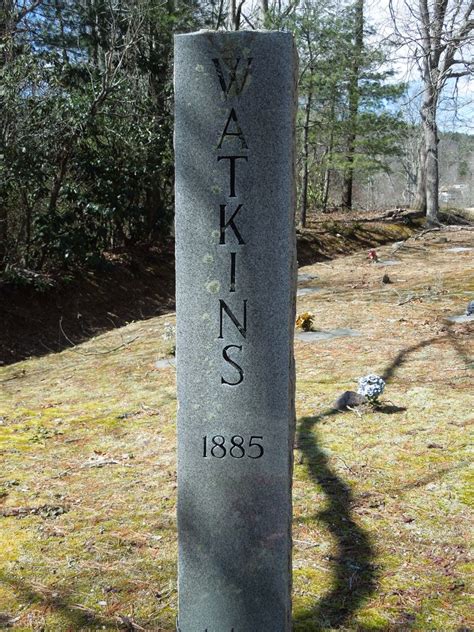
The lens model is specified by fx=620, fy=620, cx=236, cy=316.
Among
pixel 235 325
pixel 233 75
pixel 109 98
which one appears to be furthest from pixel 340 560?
pixel 109 98

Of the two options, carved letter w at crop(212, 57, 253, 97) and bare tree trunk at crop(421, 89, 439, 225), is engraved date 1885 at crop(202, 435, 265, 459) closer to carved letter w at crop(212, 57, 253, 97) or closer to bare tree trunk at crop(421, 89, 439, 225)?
carved letter w at crop(212, 57, 253, 97)

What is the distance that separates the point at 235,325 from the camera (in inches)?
74.3

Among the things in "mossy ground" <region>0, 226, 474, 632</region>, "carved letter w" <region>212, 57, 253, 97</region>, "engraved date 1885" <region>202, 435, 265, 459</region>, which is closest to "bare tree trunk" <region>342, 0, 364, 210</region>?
"mossy ground" <region>0, 226, 474, 632</region>

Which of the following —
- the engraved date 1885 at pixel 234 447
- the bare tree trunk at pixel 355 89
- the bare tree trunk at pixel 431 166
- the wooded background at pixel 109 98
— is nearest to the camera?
the engraved date 1885 at pixel 234 447

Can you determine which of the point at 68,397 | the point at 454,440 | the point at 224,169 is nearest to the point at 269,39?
the point at 224,169

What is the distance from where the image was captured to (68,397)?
4891 millimetres

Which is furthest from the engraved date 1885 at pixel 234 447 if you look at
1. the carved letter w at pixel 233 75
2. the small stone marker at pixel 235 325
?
the carved letter w at pixel 233 75

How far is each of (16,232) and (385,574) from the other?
774 centimetres

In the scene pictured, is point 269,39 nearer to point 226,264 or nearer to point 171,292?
point 226,264

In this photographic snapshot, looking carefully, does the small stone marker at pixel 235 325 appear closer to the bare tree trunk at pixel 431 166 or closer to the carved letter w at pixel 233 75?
the carved letter w at pixel 233 75

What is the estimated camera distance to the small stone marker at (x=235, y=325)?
1.80 metres

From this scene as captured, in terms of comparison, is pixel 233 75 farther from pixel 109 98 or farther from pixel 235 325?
pixel 109 98

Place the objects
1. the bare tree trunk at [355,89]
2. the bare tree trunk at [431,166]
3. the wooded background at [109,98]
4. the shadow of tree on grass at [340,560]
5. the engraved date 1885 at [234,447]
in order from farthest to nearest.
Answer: the bare tree trunk at [431,166]
the bare tree trunk at [355,89]
the wooded background at [109,98]
the shadow of tree on grass at [340,560]
the engraved date 1885 at [234,447]

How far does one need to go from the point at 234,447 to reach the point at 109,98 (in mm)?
8472
